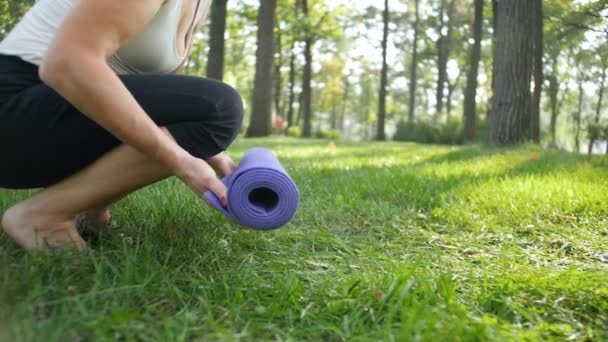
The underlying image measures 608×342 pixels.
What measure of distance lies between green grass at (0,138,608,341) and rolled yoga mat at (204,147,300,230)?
0.22m

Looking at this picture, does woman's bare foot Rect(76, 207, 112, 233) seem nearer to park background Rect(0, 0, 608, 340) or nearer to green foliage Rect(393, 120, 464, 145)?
park background Rect(0, 0, 608, 340)

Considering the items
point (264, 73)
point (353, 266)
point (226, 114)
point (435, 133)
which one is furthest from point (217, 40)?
point (353, 266)

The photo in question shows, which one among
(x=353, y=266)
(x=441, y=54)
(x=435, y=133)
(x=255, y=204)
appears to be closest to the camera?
(x=255, y=204)

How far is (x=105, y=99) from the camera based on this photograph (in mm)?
1550

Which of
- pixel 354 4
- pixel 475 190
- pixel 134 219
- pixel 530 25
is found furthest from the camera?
pixel 354 4

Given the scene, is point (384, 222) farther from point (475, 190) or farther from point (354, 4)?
point (354, 4)

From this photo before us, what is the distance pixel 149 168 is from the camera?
1.85 meters

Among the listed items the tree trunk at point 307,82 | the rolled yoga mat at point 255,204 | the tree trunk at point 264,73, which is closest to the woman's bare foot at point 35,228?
the rolled yoga mat at point 255,204

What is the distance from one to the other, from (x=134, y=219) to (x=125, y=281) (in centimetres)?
89

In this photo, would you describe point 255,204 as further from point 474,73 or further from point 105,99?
point 474,73

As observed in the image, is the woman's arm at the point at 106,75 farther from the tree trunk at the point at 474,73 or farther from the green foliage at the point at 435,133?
the green foliage at the point at 435,133

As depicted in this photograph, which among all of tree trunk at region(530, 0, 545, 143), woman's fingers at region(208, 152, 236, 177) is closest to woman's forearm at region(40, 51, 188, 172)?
woman's fingers at region(208, 152, 236, 177)

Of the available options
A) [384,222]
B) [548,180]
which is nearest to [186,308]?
[384,222]

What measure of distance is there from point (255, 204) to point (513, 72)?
7367mm
